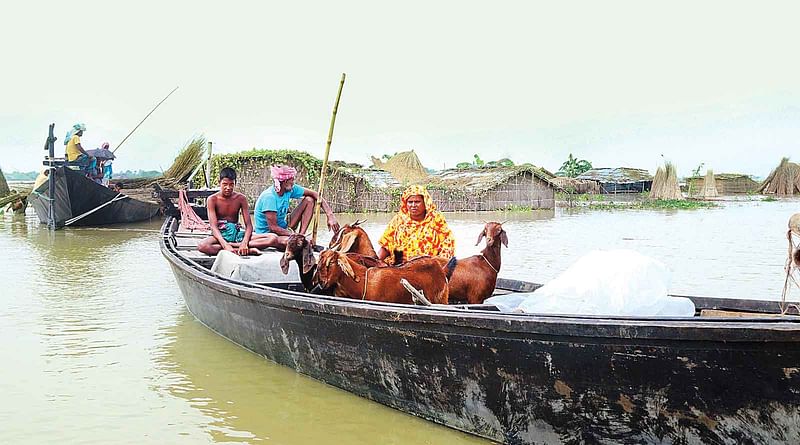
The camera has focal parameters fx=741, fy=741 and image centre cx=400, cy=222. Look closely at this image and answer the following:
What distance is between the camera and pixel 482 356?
3670 millimetres

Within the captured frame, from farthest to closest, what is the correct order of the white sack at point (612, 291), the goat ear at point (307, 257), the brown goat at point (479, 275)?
the goat ear at point (307, 257), the brown goat at point (479, 275), the white sack at point (612, 291)

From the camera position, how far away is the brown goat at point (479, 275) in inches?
199

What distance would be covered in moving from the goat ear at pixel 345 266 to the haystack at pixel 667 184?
101ft

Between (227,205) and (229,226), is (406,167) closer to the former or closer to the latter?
(229,226)

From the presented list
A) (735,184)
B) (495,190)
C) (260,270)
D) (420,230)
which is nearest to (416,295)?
(420,230)

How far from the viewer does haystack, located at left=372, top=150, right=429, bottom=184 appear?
2956cm

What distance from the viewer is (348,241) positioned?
543 cm

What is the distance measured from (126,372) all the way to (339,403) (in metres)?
1.84

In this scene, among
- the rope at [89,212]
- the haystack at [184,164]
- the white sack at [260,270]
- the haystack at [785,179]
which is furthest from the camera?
the haystack at [785,179]

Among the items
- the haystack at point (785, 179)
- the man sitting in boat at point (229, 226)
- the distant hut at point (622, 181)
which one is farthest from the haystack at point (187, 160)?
the haystack at point (785, 179)

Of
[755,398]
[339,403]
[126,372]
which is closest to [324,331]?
[339,403]

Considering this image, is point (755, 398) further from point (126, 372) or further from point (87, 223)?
point (87, 223)

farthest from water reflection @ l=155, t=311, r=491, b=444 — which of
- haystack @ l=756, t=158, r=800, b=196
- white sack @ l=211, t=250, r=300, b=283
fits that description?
haystack @ l=756, t=158, r=800, b=196

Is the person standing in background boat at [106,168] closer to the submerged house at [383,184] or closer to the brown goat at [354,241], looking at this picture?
the submerged house at [383,184]
